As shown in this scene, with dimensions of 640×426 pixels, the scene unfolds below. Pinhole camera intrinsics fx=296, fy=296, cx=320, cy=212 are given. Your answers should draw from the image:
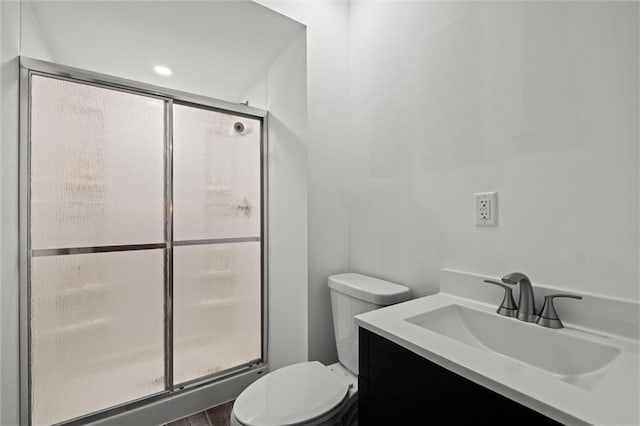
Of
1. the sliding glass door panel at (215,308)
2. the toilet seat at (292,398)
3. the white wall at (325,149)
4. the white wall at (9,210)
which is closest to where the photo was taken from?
the toilet seat at (292,398)

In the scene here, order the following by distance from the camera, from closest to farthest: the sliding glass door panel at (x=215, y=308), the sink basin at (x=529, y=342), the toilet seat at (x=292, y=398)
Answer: the sink basin at (x=529, y=342)
the toilet seat at (x=292, y=398)
the sliding glass door panel at (x=215, y=308)

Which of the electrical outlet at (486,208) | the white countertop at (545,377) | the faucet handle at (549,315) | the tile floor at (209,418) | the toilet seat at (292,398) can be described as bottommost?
the tile floor at (209,418)

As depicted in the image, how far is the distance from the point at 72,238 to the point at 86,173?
32 centimetres

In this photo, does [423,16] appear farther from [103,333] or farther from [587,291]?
[103,333]

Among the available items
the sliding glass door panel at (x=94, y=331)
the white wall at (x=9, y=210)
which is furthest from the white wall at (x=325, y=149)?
the white wall at (x=9, y=210)

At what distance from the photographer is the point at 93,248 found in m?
1.47

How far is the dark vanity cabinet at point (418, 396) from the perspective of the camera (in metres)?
0.60

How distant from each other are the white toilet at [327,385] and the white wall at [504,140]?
0.20 m

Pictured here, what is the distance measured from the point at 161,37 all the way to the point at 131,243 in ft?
3.88

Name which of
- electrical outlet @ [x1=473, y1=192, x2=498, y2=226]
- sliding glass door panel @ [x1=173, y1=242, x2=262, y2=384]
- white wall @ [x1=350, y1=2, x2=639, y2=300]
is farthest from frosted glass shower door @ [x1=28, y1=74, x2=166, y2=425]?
electrical outlet @ [x1=473, y1=192, x2=498, y2=226]

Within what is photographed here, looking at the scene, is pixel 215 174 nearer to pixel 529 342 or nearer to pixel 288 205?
pixel 288 205

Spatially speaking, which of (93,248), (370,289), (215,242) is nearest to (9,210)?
(93,248)

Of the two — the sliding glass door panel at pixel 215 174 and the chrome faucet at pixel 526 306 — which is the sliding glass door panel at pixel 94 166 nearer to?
the sliding glass door panel at pixel 215 174

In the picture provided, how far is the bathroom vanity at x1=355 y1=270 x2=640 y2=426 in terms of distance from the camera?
0.56 m
